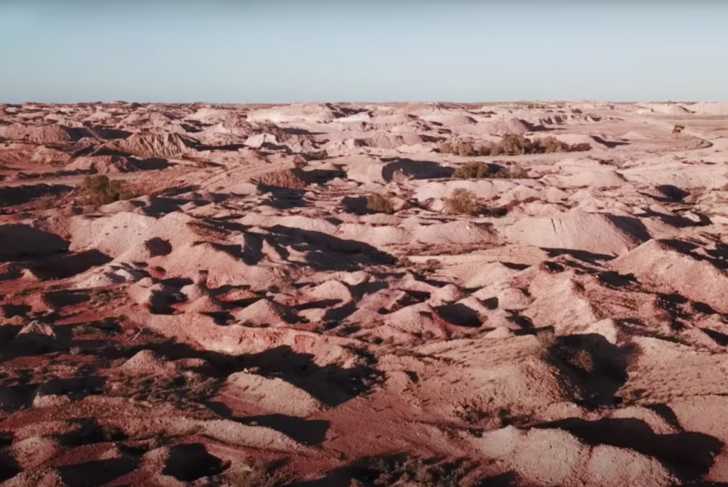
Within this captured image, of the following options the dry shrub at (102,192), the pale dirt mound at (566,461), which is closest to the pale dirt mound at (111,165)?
the dry shrub at (102,192)

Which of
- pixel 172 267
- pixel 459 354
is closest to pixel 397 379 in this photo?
pixel 459 354

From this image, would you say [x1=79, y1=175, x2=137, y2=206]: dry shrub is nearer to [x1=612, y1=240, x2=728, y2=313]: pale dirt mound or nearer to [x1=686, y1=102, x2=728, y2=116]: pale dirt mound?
[x1=612, y1=240, x2=728, y2=313]: pale dirt mound

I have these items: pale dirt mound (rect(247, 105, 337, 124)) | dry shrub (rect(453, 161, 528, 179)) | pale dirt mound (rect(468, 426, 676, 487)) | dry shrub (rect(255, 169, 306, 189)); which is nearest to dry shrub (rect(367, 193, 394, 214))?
dry shrub (rect(255, 169, 306, 189))

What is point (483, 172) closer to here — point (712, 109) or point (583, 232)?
point (583, 232)

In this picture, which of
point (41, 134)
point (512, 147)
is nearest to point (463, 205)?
point (512, 147)

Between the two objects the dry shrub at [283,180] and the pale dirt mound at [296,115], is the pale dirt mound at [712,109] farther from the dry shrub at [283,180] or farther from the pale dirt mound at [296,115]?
the dry shrub at [283,180]
